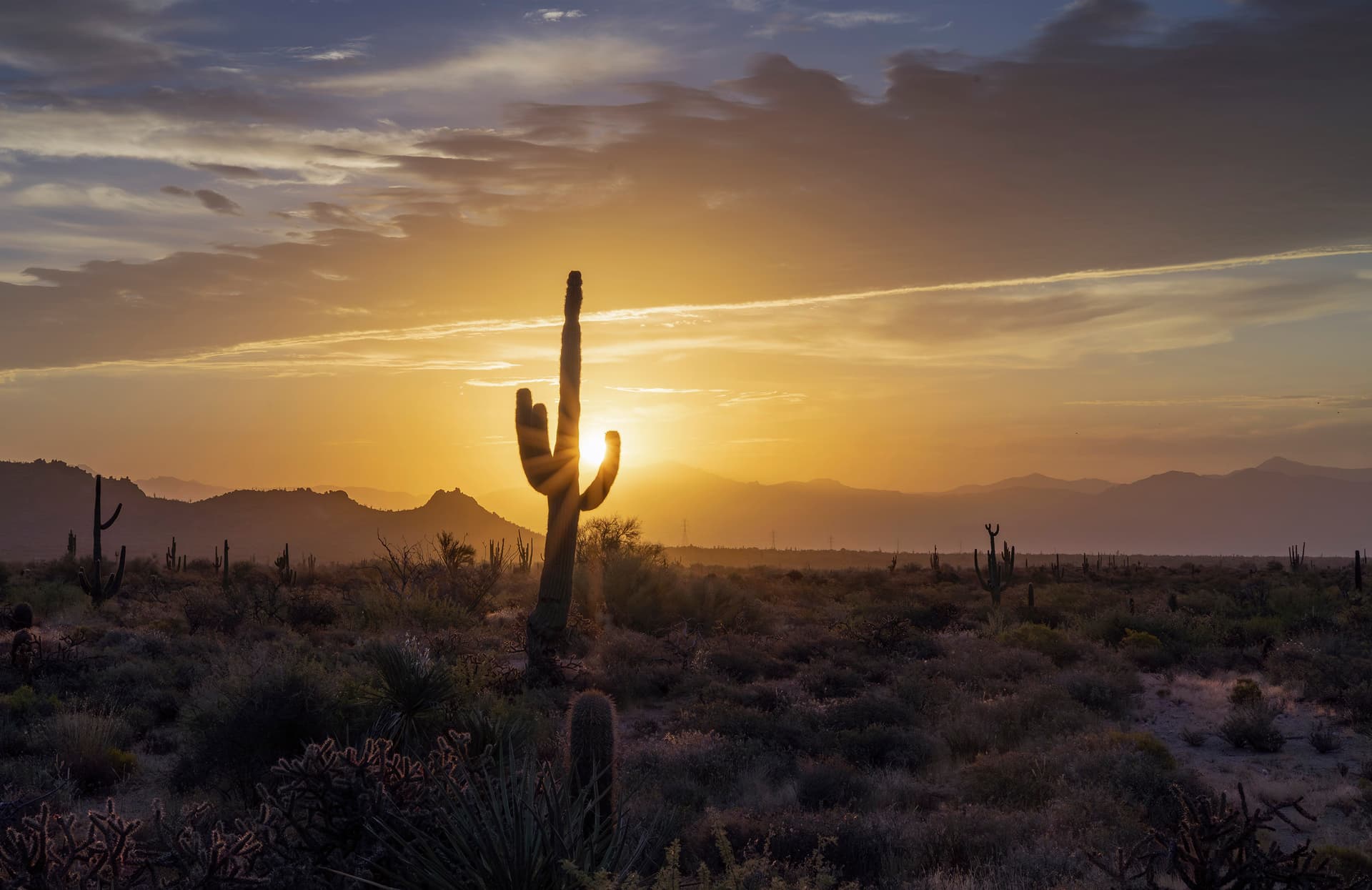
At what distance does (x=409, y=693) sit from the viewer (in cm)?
1127

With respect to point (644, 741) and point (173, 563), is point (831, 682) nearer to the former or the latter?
point (644, 741)

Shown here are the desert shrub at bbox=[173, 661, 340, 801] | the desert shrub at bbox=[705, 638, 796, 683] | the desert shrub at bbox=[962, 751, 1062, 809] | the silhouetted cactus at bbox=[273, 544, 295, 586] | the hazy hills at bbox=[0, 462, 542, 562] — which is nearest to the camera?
the desert shrub at bbox=[173, 661, 340, 801]

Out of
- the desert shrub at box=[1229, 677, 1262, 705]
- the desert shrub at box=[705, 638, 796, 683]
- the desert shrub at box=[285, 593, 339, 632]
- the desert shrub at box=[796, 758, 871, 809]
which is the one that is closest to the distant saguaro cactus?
the desert shrub at box=[705, 638, 796, 683]

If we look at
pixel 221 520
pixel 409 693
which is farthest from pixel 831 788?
pixel 221 520

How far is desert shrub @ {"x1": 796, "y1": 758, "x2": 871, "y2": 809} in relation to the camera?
Result: 11.7 meters

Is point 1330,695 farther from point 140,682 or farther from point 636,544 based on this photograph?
point 636,544

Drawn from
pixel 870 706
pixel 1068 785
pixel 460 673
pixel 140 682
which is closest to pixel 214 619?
pixel 140 682

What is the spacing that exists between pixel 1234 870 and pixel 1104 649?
19.8 meters

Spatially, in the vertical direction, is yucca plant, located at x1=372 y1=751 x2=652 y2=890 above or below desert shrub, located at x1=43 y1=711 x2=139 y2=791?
above

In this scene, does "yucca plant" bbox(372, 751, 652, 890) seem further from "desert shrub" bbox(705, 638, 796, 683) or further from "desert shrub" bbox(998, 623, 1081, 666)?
"desert shrub" bbox(998, 623, 1081, 666)

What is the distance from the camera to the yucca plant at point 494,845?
4934mm

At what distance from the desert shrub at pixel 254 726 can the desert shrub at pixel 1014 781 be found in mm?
7731

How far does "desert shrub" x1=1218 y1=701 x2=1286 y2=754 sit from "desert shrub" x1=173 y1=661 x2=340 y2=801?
13.0m

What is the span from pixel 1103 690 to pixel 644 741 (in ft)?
28.1
